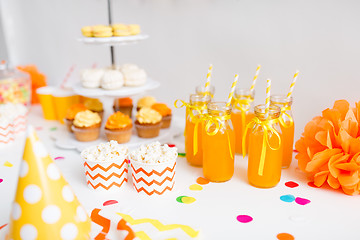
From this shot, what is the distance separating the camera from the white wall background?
1.11 m

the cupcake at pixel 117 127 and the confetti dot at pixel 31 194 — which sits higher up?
the confetti dot at pixel 31 194

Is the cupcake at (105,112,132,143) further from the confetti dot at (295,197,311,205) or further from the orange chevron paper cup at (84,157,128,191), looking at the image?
the confetti dot at (295,197,311,205)

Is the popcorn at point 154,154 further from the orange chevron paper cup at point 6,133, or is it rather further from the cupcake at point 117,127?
the orange chevron paper cup at point 6,133

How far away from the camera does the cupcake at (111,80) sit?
1300 mm

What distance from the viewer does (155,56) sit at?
1.67 meters

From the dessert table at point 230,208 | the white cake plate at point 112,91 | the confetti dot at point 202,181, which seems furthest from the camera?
the white cake plate at point 112,91

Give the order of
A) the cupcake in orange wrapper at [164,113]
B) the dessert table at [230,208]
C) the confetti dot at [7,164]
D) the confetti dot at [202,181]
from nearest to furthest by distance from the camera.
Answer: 1. the dessert table at [230,208]
2. the confetti dot at [202,181]
3. the confetti dot at [7,164]
4. the cupcake in orange wrapper at [164,113]

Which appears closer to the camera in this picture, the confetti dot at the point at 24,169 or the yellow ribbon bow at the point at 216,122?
the confetti dot at the point at 24,169

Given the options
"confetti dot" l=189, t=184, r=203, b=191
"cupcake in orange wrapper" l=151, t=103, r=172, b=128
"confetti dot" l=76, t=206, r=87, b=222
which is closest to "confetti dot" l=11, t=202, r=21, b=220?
"confetti dot" l=76, t=206, r=87, b=222

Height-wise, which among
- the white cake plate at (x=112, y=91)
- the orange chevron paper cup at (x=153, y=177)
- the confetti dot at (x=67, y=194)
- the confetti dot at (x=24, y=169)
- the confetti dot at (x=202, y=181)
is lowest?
the confetti dot at (x=202, y=181)

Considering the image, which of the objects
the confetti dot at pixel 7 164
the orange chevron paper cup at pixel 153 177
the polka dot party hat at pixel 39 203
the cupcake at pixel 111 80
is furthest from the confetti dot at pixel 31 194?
the cupcake at pixel 111 80

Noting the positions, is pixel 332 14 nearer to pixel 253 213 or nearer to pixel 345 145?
pixel 345 145

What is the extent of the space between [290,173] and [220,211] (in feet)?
0.97

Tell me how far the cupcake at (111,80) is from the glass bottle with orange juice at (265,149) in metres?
0.54
